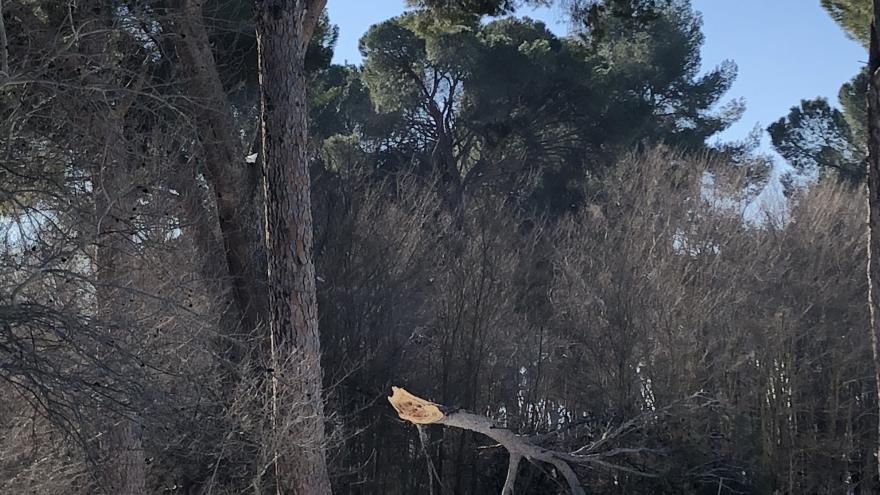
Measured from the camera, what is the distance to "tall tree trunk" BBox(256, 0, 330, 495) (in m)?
10.1

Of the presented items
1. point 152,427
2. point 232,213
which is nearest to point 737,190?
point 232,213

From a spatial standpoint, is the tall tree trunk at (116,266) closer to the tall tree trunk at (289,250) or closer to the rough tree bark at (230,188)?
the tall tree trunk at (289,250)

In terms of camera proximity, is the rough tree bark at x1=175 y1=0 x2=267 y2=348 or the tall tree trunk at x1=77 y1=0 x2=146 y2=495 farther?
the rough tree bark at x1=175 y1=0 x2=267 y2=348

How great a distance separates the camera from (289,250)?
1012 cm

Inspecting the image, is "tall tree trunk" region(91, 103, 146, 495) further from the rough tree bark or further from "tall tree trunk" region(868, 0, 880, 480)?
"tall tree trunk" region(868, 0, 880, 480)

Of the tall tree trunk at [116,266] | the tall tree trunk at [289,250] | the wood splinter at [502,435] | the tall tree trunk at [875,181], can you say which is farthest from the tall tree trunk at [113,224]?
the tall tree trunk at [875,181]

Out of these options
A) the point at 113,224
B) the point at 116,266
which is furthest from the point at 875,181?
the point at 116,266

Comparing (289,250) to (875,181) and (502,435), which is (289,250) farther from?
(875,181)

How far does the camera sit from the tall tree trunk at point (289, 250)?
10094 millimetres

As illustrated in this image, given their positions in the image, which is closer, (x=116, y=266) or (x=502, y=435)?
(x=116, y=266)

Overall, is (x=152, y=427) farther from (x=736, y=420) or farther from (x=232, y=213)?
(x=736, y=420)

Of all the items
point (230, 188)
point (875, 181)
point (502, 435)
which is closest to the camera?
point (502, 435)

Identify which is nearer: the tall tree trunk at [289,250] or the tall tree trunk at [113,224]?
the tall tree trunk at [113,224]

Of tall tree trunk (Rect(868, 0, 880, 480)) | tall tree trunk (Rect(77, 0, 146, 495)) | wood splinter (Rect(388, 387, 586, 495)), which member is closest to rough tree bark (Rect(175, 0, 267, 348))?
tall tree trunk (Rect(77, 0, 146, 495))
